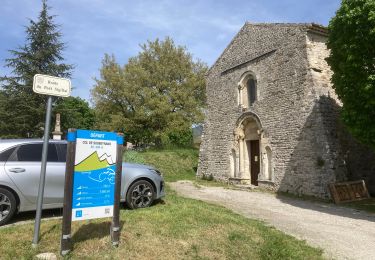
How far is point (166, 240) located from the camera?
5105mm

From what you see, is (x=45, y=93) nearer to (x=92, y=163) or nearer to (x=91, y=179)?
(x=92, y=163)

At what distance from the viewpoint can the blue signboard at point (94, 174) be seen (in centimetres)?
459

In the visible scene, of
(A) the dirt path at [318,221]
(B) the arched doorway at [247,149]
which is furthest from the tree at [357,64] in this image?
(B) the arched doorway at [247,149]

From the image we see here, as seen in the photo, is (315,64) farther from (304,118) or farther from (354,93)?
(354,93)

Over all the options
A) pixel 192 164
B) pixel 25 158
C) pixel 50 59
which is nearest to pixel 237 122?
pixel 192 164

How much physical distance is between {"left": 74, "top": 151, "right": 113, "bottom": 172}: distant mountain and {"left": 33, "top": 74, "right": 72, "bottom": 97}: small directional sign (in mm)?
1137

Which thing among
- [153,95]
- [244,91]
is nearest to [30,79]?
[153,95]

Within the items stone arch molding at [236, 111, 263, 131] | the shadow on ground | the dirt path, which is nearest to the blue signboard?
the dirt path

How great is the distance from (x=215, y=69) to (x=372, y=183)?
31.8 feet

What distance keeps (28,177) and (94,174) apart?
6.08 feet

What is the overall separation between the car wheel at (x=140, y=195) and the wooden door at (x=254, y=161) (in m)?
9.22

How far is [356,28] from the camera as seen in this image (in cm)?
884

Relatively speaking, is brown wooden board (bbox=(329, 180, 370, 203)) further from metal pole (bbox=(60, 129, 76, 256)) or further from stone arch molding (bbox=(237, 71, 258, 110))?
metal pole (bbox=(60, 129, 76, 256))

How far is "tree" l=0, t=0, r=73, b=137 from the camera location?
23.2m
